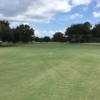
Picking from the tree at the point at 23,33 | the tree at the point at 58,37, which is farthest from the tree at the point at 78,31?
the tree at the point at 23,33

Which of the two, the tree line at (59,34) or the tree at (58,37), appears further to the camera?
the tree at (58,37)

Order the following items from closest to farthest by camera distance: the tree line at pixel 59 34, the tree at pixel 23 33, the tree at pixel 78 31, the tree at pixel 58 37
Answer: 1. the tree line at pixel 59 34
2. the tree at pixel 23 33
3. the tree at pixel 78 31
4. the tree at pixel 58 37

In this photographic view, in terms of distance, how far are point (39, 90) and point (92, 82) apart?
7.42 feet

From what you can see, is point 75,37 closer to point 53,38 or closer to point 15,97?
point 53,38

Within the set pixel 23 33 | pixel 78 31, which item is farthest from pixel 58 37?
pixel 23 33

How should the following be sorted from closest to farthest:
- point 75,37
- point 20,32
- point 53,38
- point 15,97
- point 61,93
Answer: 1. point 15,97
2. point 61,93
3. point 20,32
4. point 75,37
5. point 53,38

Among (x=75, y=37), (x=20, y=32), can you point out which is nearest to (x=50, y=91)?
(x=20, y=32)

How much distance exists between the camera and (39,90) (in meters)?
8.72

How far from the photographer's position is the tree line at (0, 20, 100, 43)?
289 feet

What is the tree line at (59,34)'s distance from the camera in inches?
3465

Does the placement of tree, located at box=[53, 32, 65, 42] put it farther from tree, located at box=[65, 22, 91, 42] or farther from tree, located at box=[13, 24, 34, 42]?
tree, located at box=[13, 24, 34, 42]

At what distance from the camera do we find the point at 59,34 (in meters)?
131

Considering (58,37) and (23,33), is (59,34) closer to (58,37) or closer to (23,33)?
(58,37)

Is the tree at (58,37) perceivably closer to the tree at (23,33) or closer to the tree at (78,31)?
the tree at (78,31)
